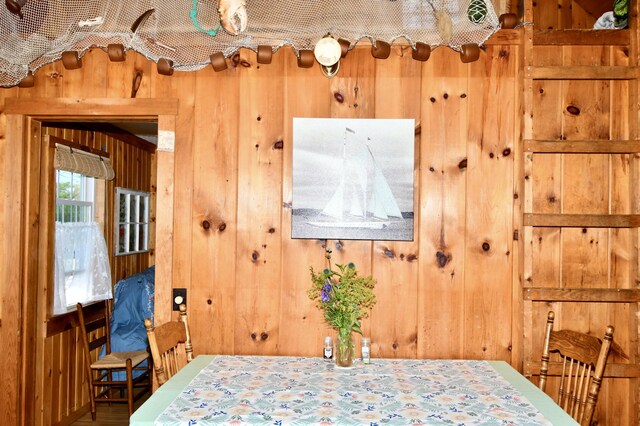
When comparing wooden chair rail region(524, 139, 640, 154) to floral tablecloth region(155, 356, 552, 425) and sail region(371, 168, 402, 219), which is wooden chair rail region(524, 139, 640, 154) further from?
floral tablecloth region(155, 356, 552, 425)

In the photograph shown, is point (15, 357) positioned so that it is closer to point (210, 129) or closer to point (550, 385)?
point (210, 129)

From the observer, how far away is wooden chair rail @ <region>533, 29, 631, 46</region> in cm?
248

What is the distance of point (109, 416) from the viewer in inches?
156

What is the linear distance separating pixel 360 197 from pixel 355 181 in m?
0.07

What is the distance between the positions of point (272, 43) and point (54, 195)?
79.8 inches

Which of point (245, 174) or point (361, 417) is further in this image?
point (245, 174)

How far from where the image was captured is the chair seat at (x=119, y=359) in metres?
3.89

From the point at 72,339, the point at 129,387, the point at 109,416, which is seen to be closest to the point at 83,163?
the point at 72,339

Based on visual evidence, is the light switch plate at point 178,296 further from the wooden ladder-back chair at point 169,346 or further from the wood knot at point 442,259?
the wood knot at point 442,259

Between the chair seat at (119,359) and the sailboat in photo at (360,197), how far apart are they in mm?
2150

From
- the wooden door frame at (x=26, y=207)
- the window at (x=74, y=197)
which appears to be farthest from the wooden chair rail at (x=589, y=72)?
the window at (x=74, y=197)

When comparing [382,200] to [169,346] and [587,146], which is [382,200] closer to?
[587,146]

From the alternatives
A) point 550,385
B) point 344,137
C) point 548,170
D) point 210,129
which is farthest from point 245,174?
point 550,385

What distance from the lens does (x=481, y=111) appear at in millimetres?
2547
